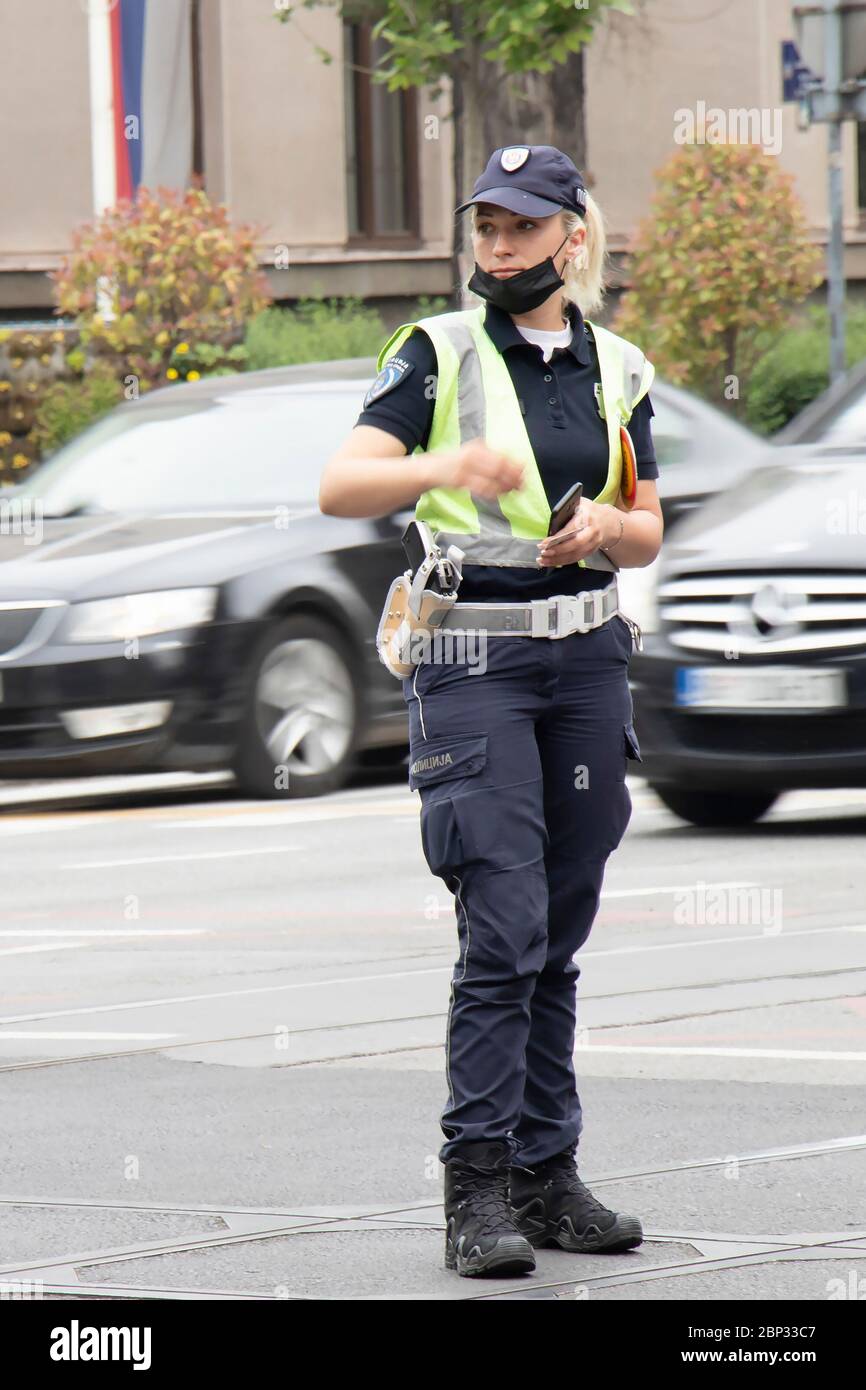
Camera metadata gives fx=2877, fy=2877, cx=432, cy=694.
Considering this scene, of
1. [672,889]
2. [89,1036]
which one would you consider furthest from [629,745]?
[672,889]

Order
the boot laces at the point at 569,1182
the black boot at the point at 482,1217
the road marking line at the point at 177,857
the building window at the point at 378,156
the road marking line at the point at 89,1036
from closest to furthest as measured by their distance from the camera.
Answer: the black boot at the point at 482,1217 < the boot laces at the point at 569,1182 < the road marking line at the point at 89,1036 < the road marking line at the point at 177,857 < the building window at the point at 378,156

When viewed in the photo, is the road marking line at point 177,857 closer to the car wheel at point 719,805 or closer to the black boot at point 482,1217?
the car wheel at point 719,805

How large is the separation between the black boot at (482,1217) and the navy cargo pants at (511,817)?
0.03 meters

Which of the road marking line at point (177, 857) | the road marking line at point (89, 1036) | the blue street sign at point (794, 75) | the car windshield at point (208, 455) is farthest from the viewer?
the blue street sign at point (794, 75)

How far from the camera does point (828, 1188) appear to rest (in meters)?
5.48

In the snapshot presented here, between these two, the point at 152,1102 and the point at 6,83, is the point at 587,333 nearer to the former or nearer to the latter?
the point at 152,1102

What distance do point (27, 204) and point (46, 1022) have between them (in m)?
19.9

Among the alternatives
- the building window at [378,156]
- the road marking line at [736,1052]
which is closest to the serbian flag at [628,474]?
the road marking line at [736,1052]

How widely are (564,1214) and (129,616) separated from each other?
681cm

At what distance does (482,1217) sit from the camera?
4859 mm

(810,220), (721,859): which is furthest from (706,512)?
(810,220)

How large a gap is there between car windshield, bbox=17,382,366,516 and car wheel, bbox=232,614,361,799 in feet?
2.24

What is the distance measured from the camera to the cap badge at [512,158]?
16.4ft

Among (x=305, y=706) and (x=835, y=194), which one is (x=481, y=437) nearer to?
(x=305, y=706)
